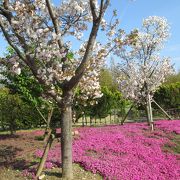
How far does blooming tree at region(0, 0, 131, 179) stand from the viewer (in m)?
7.97

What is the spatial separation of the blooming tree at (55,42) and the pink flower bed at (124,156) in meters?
1.60

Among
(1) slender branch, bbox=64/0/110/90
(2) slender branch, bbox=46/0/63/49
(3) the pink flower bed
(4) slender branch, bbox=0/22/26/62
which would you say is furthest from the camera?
(3) the pink flower bed

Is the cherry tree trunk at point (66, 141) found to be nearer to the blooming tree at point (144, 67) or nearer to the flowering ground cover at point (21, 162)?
the flowering ground cover at point (21, 162)

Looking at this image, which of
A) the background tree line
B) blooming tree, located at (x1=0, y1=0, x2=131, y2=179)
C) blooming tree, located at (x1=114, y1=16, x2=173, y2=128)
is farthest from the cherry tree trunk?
blooming tree, located at (x1=114, y1=16, x2=173, y2=128)

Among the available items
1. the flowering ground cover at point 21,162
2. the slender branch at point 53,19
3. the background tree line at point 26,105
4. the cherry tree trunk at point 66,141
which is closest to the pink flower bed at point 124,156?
the flowering ground cover at point 21,162

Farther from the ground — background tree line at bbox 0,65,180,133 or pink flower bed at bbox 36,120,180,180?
background tree line at bbox 0,65,180,133

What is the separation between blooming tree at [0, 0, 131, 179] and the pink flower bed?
1599 mm

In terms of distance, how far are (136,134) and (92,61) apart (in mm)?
7185

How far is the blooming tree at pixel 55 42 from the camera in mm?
7973

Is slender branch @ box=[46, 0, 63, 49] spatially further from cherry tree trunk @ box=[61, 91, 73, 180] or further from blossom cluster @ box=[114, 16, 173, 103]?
blossom cluster @ box=[114, 16, 173, 103]

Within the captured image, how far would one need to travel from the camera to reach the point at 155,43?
21672 millimetres

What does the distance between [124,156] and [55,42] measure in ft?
18.5

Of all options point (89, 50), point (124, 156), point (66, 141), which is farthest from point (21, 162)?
point (89, 50)

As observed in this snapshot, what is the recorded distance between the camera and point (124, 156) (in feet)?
39.2
